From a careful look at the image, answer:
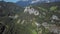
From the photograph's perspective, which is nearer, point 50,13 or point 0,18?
point 50,13

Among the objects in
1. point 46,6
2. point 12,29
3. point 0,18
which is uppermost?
point 46,6

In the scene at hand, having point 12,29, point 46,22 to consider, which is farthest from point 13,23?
point 46,22

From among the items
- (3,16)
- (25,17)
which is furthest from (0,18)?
(25,17)

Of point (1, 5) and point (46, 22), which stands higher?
point (1, 5)

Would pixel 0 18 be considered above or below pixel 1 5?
below

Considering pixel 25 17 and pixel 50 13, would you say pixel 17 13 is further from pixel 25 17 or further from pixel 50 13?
pixel 50 13

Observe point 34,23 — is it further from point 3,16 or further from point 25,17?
point 3,16

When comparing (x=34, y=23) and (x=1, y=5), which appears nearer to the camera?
(x=34, y=23)
